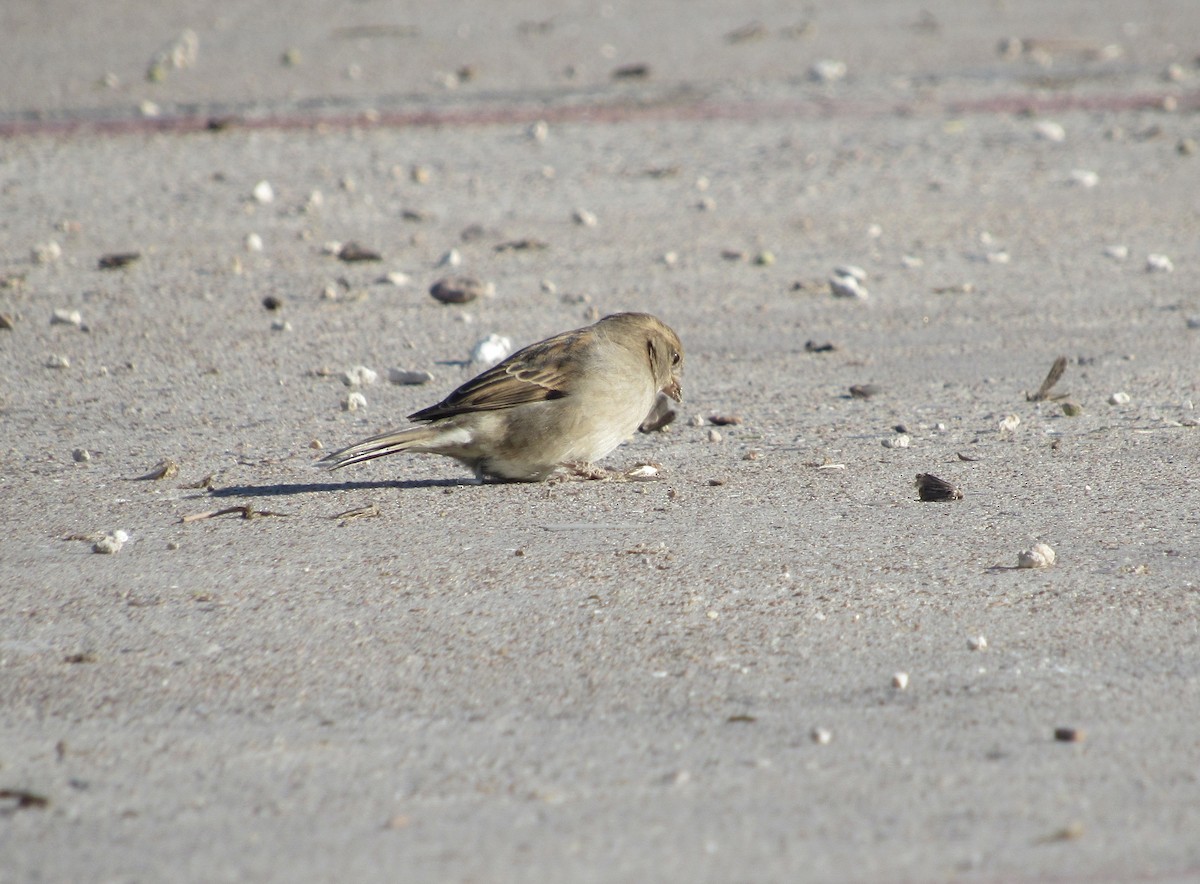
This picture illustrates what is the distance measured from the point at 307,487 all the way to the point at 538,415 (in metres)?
0.93

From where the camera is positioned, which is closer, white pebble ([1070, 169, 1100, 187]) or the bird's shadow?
the bird's shadow

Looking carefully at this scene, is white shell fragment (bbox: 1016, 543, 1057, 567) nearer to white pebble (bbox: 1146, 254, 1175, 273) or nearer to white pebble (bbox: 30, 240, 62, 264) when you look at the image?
white pebble (bbox: 1146, 254, 1175, 273)

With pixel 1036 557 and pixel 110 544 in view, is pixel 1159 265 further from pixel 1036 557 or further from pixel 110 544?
pixel 110 544

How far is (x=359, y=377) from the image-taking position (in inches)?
297

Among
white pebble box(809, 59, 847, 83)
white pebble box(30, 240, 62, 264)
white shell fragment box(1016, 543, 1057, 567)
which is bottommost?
white pebble box(30, 240, 62, 264)

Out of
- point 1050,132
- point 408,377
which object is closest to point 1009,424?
point 408,377

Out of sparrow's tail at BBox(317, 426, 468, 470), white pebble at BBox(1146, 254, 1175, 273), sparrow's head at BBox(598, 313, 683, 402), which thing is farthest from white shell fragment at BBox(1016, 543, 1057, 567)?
white pebble at BBox(1146, 254, 1175, 273)

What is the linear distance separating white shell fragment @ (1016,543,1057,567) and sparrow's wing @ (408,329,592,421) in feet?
6.14

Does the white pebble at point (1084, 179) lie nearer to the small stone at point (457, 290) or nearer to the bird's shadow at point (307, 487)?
the small stone at point (457, 290)

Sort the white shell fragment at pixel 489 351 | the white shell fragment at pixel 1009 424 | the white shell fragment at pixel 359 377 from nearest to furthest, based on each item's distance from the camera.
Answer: the white shell fragment at pixel 1009 424, the white shell fragment at pixel 359 377, the white shell fragment at pixel 489 351

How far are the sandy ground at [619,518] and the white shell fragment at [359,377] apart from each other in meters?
0.08

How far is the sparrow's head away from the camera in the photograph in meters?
6.31

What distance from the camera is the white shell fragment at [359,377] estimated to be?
24.6ft

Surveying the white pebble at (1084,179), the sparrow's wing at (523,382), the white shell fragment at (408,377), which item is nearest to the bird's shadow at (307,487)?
the sparrow's wing at (523,382)
